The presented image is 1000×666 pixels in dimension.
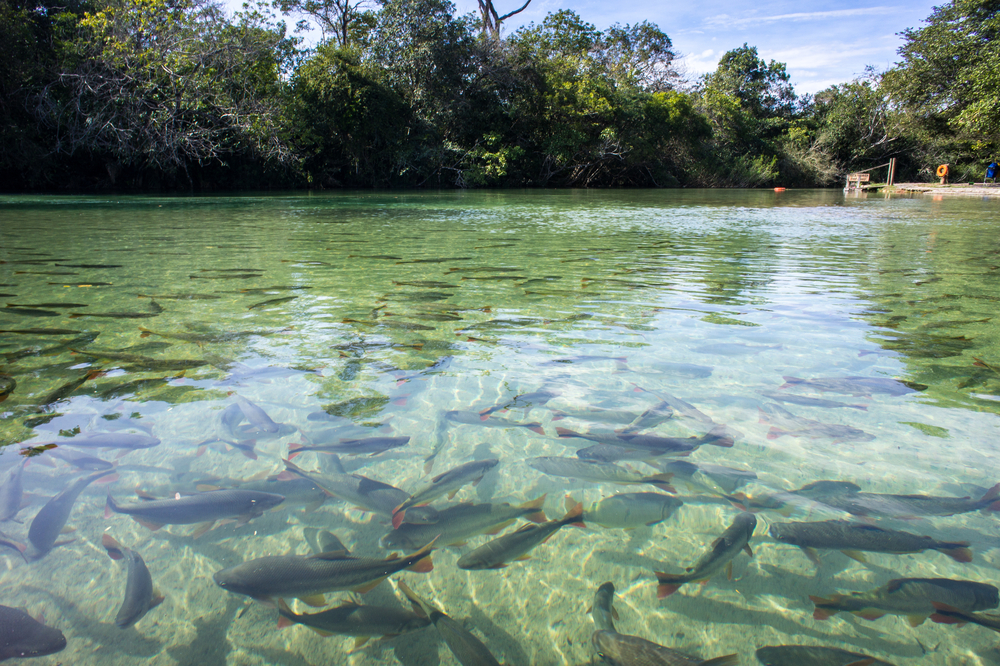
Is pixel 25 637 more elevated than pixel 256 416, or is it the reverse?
pixel 256 416

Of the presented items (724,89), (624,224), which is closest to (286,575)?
(624,224)

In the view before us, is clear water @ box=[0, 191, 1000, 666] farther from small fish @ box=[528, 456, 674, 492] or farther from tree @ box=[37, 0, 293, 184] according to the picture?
tree @ box=[37, 0, 293, 184]

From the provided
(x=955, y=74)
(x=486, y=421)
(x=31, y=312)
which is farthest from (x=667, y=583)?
(x=955, y=74)

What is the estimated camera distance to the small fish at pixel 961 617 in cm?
146

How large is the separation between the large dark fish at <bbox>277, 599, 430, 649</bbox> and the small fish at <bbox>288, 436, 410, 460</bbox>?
807mm


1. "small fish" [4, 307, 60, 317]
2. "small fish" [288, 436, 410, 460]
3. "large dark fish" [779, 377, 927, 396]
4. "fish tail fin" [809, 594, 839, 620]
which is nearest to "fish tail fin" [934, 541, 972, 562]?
"fish tail fin" [809, 594, 839, 620]

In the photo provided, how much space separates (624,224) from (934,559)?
10.8m

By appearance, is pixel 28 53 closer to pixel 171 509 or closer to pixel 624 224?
pixel 624 224

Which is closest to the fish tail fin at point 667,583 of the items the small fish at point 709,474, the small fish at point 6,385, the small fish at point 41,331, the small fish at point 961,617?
the small fish at point 709,474

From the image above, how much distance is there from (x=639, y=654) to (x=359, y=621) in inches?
27.5

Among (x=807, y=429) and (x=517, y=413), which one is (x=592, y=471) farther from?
(x=807, y=429)

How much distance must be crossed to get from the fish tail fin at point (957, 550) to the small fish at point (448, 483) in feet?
4.75

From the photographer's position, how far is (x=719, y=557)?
1.72 metres

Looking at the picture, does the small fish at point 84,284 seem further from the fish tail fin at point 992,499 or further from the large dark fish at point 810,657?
the fish tail fin at point 992,499
